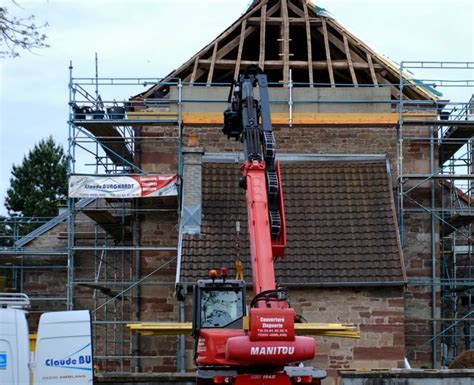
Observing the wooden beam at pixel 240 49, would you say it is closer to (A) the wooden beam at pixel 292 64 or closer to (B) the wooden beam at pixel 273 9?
(A) the wooden beam at pixel 292 64

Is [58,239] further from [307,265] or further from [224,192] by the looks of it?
[307,265]

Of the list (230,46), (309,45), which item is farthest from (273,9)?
(309,45)

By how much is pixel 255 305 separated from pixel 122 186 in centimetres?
953

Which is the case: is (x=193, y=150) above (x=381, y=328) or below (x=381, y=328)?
above

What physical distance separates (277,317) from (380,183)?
36.4ft

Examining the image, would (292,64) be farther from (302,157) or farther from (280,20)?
(302,157)

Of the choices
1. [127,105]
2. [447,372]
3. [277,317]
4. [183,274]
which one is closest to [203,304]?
[277,317]

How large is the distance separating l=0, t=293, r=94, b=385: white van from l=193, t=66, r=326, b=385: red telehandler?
6.02 ft

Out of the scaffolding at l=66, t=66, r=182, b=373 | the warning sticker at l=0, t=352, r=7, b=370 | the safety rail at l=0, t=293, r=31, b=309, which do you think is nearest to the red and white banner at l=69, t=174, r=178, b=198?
the scaffolding at l=66, t=66, r=182, b=373

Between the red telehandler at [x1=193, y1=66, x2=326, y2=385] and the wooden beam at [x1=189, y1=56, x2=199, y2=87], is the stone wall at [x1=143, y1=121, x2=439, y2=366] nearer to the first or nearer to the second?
the wooden beam at [x1=189, y1=56, x2=199, y2=87]

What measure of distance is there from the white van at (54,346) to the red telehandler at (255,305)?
184 cm

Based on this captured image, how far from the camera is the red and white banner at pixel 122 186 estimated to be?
77.5 feet

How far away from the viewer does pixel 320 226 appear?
23.6 m

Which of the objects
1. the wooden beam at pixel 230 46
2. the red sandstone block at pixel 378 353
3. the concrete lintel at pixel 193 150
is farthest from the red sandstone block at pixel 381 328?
the wooden beam at pixel 230 46
